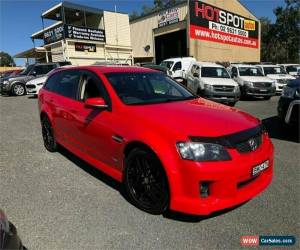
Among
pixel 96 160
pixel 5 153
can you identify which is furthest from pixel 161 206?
pixel 5 153

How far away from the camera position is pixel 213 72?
48.4 ft

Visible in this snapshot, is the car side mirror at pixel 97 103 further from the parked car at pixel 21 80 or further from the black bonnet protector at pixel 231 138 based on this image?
the parked car at pixel 21 80

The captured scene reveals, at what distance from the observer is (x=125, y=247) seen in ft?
10.2

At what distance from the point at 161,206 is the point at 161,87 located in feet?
6.81

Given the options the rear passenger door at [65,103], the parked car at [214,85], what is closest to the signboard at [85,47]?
the parked car at [214,85]

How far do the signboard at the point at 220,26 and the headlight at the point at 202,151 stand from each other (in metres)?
25.9

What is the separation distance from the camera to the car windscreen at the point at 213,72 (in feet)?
47.8

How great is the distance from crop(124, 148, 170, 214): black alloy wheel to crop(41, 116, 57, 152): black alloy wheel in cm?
267

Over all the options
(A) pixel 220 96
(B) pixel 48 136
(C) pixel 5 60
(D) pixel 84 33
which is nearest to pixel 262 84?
(A) pixel 220 96

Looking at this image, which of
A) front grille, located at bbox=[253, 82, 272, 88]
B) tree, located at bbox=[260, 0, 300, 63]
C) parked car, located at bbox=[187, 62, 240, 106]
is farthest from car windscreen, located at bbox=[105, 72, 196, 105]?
tree, located at bbox=[260, 0, 300, 63]

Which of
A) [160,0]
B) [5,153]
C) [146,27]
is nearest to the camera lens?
[5,153]

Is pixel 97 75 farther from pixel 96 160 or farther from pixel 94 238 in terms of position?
pixel 94 238

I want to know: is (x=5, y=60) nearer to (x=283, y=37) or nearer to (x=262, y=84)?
(x=283, y=37)

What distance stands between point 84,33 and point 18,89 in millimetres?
10703
